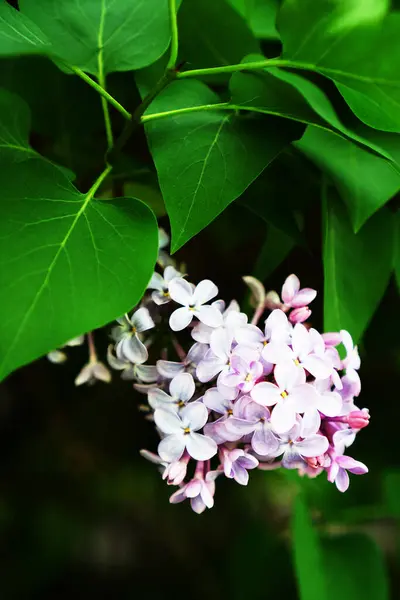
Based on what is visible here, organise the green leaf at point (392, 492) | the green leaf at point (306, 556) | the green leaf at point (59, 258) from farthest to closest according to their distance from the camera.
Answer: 1. the green leaf at point (392, 492)
2. the green leaf at point (306, 556)
3. the green leaf at point (59, 258)

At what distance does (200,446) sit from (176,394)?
4 centimetres

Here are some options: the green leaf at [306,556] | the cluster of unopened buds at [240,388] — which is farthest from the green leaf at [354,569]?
the cluster of unopened buds at [240,388]

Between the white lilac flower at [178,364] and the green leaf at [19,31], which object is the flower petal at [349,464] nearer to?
the white lilac flower at [178,364]

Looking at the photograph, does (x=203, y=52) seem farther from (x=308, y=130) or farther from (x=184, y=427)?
(x=184, y=427)

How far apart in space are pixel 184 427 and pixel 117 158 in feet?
0.81

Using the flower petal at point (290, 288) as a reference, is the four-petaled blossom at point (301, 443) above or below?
below

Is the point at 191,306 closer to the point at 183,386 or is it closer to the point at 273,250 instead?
the point at 183,386

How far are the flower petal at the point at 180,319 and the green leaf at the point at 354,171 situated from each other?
160 mm

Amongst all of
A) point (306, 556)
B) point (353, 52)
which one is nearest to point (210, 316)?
point (353, 52)

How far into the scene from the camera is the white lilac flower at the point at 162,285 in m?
0.53

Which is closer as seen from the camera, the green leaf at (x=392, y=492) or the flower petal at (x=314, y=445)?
the flower petal at (x=314, y=445)

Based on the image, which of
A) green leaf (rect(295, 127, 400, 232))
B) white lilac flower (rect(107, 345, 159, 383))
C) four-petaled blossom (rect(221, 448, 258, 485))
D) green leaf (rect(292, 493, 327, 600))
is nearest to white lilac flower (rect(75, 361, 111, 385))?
white lilac flower (rect(107, 345, 159, 383))

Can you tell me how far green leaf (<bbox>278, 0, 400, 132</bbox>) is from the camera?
51 centimetres

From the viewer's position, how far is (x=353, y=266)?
60 centimetres
